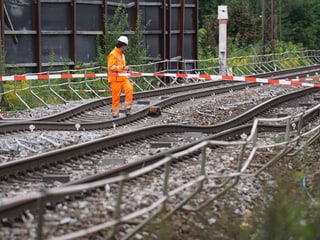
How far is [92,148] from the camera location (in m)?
12.3

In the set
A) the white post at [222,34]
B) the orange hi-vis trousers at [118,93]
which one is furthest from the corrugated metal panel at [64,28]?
the orange hi-vis trousers at [118,93]

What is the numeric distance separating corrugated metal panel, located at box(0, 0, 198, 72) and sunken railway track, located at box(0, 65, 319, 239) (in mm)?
5209

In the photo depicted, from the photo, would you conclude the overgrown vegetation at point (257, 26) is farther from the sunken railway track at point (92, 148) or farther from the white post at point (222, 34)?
the sunken railway track at point (92, 148)

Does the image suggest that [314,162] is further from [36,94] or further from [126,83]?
[36,94]

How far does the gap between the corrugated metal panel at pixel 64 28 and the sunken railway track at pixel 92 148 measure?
5209 millimetres

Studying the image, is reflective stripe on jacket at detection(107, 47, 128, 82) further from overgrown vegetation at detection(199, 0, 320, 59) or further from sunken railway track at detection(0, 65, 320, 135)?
overgrown vegetation at detection(199, 0, 320, 59)

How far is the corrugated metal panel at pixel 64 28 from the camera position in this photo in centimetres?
2464

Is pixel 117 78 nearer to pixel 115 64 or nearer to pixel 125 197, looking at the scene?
pixel 115 64

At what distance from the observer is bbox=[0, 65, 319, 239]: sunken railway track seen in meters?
7.40

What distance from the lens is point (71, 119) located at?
1753 centimetres

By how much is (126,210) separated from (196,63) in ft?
84.8

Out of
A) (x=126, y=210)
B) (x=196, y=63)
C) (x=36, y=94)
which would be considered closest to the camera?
(x=126, y=210)

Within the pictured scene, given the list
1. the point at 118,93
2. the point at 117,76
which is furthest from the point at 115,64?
the point at 118,93

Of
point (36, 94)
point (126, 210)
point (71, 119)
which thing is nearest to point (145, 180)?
point (126, 210)
